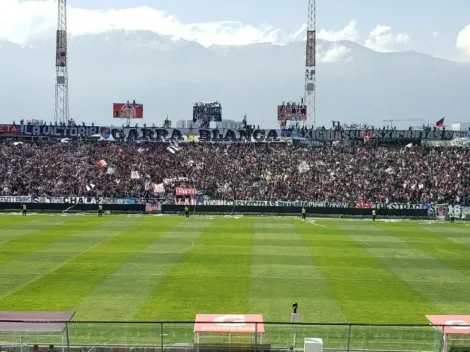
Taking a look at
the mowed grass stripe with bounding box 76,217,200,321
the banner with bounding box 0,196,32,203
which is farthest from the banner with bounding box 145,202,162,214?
the mowed grass stripe with bounding box 76,217,200,321

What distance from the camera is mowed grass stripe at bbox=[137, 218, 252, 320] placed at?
24.4m

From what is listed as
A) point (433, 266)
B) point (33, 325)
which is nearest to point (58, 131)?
point (433, 266)

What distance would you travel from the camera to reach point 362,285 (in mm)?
28828

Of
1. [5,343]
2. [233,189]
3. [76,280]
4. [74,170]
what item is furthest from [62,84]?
[5,343]

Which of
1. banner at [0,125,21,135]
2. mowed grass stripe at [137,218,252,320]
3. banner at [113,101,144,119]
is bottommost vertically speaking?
mowed grass stripe at [137,218,252,320]

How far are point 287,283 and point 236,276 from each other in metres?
2.80

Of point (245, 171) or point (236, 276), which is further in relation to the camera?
point (245, 171)

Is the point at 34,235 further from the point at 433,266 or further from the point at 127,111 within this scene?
the point at 127,111

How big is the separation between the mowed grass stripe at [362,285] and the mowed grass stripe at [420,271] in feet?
1.36

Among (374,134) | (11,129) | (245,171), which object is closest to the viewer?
(245,171)

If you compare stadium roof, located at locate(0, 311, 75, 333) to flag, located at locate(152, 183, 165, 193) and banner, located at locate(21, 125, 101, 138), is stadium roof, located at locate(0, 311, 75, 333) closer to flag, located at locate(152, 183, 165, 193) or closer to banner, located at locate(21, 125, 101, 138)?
flag, located at locate(152, 183, 165, 193)

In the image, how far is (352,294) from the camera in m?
27.1

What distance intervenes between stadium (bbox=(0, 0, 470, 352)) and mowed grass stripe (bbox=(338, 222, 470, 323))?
0.14 m

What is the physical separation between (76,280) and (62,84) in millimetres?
61147
